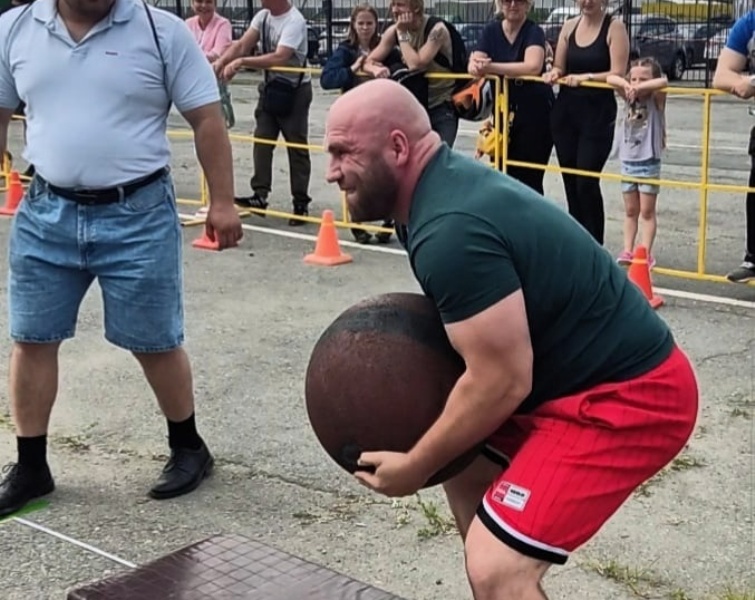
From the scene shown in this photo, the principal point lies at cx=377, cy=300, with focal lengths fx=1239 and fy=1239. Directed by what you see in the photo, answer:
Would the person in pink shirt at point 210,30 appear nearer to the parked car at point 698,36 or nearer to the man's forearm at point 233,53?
the man's forearm at point 233,53

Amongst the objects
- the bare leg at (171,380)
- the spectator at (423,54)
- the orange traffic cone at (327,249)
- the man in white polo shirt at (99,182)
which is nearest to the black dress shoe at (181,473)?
the bare leg at (171,380)

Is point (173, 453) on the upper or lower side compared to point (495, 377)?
lower

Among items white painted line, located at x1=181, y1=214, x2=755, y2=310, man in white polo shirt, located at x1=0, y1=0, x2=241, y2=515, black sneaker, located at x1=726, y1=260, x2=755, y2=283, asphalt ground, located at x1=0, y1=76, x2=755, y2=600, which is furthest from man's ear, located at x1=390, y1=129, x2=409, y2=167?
black sneaker, located at x1=726, y1=260, x2=755, y2=283

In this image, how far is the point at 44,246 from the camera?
4.62 m

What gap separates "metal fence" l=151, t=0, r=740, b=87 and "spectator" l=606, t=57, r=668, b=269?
52.0ft

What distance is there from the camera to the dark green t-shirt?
9.25ft

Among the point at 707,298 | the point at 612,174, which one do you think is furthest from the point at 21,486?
the point at 612,174

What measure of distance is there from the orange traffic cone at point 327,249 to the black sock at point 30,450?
4.13m

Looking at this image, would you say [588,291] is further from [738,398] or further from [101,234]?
[738,398]

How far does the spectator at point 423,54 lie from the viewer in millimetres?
8609

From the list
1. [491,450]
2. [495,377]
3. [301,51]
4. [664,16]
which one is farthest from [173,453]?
[664,16]

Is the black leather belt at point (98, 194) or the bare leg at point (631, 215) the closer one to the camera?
the black leather belt at point (98, 194)

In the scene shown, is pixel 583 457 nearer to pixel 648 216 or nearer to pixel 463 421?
pixel 463 421

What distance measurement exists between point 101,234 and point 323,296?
3.49 meters
